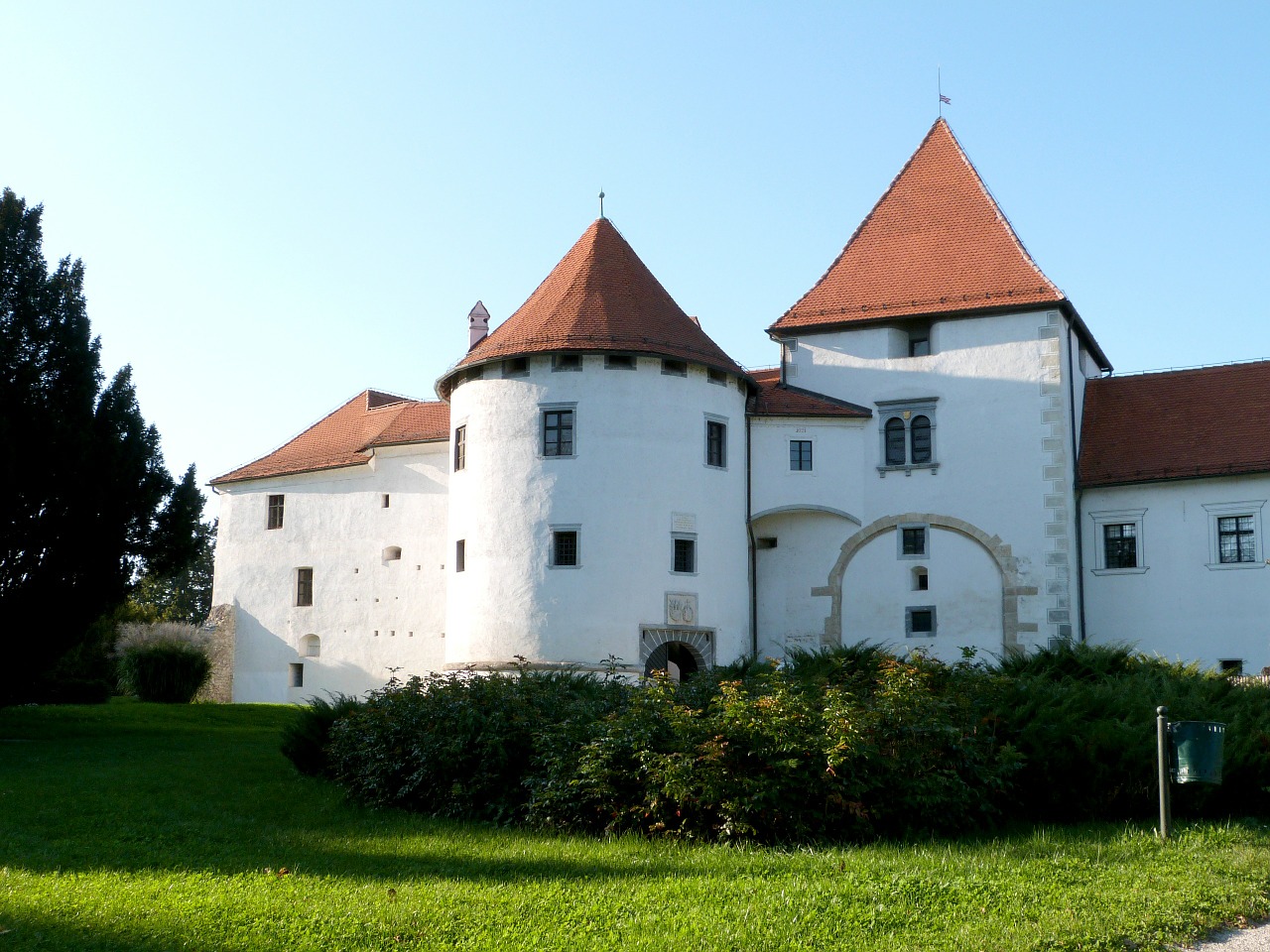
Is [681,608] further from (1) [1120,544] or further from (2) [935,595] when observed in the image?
(1) [1120,544]

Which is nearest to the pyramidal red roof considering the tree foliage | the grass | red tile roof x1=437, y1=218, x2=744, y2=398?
red tile roof x1=437, y1=218, x2=744, y2=398

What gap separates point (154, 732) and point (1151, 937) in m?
20.6

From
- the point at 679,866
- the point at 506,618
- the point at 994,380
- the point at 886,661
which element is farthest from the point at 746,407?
the point at 679,866

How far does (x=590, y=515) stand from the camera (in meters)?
26.9

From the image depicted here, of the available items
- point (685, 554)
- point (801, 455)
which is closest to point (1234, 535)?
point (801, 455)

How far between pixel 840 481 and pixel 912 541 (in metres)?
2.03

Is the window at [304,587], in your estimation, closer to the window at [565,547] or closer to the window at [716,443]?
the window at [565,547]

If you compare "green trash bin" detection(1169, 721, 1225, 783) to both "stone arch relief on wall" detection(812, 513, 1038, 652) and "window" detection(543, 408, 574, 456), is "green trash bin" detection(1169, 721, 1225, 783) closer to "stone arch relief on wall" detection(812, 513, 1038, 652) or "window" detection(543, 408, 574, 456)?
"stone arch relief on wall" detection(812, 513, 1038, 652)

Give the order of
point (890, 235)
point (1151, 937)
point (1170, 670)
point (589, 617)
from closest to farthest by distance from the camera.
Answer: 1. point (1151, 937)
2. point (1170, 670)
3. point (589, 617)
4. point (890, 235)

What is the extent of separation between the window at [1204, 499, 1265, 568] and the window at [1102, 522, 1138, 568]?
151 cm

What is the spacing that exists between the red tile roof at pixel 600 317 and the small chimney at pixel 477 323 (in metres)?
3.25

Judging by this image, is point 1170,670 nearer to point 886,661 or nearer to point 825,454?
point 886,661

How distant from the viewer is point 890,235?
32.2 metres

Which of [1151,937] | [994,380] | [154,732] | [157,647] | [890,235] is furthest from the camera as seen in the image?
[157,647]
